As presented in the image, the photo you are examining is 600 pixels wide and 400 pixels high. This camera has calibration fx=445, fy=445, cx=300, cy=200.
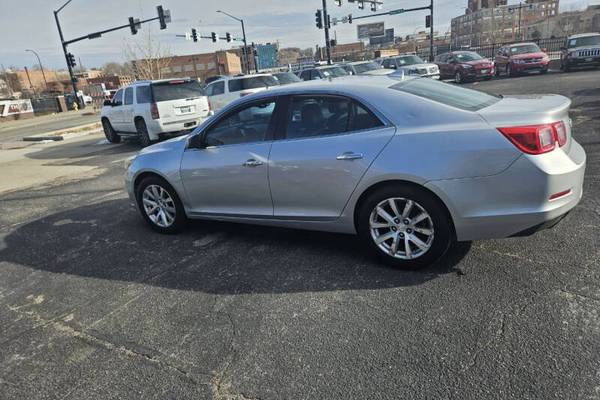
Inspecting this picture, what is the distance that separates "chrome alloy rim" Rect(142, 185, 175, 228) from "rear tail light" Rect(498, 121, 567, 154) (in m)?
3.49

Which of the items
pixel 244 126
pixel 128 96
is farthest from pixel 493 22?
pixel 244 126

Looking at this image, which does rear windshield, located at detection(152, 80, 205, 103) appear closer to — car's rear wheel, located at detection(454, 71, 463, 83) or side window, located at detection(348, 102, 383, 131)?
side window, located at detection(348, 102, 383, 131)

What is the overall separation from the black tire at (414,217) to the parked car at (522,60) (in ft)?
77.0

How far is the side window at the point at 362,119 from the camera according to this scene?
3.61 metres

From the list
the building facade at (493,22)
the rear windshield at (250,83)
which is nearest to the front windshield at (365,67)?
the rear windshield at (250,83)

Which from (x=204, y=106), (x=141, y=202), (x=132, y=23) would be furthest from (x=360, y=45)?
(x=141, y=202)

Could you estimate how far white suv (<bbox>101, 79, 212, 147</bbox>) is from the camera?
483 inches

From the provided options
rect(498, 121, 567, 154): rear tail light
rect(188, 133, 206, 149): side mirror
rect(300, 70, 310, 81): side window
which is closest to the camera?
rect(498, 121, 567, 154): rear tail light

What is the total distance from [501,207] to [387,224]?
2.83 ft

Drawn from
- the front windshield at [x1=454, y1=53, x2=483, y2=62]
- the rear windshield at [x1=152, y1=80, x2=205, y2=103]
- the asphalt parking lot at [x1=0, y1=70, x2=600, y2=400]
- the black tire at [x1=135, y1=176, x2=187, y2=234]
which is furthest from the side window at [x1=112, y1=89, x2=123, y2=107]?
the front windshield at [x1=454, y1=53, x2=483, y2=62]

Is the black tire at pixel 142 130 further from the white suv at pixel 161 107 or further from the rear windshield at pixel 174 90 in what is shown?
the rear windshield at pixel 174 90

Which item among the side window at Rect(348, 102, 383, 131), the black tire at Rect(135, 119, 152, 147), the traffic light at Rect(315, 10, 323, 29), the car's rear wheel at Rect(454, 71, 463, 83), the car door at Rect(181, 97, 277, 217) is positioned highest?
the traffic light at Rect(315, 10, 323, 29)

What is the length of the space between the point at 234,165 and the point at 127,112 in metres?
10.3

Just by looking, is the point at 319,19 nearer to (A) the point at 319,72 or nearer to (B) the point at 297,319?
(A) the point at 319,72
